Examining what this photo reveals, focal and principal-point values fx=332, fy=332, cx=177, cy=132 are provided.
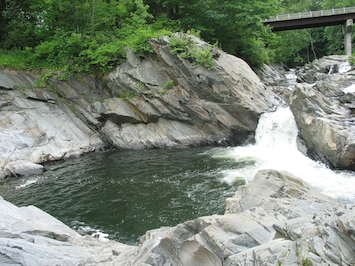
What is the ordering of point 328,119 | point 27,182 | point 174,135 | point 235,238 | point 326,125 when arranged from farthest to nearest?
point 174,135 < point 27,182 < point 328,119 < point 326,125 < point 235,238

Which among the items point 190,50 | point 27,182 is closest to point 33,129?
point 27,182

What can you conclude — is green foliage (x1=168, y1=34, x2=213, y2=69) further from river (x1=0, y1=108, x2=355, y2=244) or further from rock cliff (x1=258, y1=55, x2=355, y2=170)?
rock cliff (x1=258, y1=55, x2=355, y2=170)

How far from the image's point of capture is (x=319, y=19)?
37438 millimetres

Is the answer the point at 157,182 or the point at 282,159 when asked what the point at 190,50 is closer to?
the point at 282,159

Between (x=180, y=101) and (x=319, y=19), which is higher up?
(x=319, y=19)

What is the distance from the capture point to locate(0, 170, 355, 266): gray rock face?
15.0 ft

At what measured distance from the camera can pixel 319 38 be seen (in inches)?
2218

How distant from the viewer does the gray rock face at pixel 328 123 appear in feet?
45.3

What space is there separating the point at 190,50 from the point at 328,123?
30.3 feet

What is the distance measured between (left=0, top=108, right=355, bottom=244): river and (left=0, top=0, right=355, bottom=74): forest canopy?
7652 mm

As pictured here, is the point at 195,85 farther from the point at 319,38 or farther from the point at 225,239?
the point at 319,38

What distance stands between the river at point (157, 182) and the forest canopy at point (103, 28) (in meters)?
7.65

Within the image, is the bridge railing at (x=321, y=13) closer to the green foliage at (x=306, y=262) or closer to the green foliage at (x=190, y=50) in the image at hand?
the green foliage at (x=190, y=50)

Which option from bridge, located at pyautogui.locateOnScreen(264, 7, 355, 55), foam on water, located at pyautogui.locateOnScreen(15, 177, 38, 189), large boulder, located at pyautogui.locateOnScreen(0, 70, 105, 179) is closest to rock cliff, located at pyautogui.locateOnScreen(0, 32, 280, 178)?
large boulder, located at pyautogui.locateOnScreen(0, 70, 105, 179)
